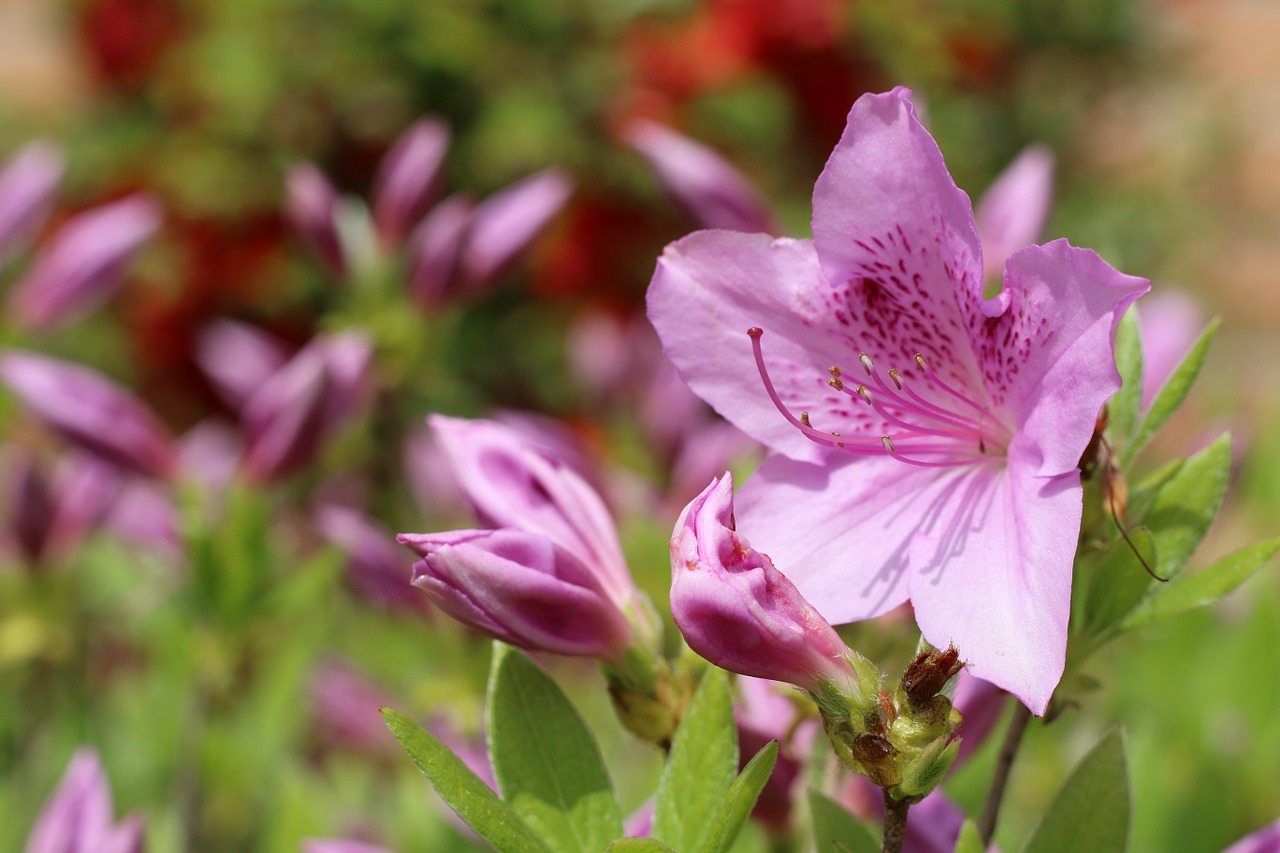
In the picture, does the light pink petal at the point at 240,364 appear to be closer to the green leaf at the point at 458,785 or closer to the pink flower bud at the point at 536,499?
the pink flower bud at the point at 536,499

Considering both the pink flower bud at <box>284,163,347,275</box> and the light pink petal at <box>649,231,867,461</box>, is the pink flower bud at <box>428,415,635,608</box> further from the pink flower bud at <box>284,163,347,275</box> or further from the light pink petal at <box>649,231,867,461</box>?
the pink flower bud at <box>284,163,347,275</box>

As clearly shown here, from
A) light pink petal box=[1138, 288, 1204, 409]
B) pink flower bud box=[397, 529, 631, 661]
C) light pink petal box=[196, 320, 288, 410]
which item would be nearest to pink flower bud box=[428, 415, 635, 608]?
pink flower bud box=[397, 529, 631, 661]

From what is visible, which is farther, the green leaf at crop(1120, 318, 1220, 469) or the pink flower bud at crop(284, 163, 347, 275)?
the pink flower bud at crop(284, 163, 347, 275)

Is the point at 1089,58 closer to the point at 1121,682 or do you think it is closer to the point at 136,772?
the point at 1121,682

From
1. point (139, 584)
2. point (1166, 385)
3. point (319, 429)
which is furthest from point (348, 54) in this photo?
point (1166, 385)

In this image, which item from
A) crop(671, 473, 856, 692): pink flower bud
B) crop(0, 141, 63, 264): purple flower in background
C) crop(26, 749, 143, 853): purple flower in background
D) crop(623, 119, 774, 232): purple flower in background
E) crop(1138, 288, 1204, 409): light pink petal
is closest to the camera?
crop(671, 473, 856, 692): pink flower bud

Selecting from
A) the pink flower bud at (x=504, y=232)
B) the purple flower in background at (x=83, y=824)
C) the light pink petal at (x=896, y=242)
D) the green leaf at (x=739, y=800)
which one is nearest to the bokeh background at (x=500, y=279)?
the pink flower bud at (x=504, y=232)
